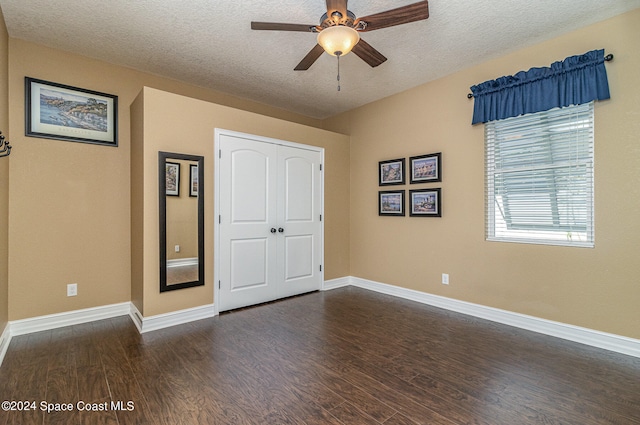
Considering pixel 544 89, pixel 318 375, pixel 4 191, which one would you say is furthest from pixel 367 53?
pixel 4 191

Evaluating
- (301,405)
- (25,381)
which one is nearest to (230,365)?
(301,405)

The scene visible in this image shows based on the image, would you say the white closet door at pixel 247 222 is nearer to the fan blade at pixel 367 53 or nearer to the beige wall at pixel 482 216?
the beige wall at pixel 482 216

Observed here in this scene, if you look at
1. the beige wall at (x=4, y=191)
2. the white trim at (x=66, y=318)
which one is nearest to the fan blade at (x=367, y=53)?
the beige wall at (x=4, y=191)

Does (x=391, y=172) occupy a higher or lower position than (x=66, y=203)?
higher

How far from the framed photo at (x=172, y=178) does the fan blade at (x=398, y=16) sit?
91.2 inches

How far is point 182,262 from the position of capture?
10.8ft

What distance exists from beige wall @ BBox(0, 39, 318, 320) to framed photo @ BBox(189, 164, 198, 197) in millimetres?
313

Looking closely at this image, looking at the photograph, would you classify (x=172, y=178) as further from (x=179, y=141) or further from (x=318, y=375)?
(x=318, y=375)

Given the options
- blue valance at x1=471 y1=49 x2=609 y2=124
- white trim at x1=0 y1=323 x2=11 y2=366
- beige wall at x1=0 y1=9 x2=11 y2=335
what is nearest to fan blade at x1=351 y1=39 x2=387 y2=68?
blue valance at x1=471 y1=49 x2=609 y2=124

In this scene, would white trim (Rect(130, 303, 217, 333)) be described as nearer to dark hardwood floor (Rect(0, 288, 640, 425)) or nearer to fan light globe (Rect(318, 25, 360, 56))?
dark hardwood floor (Rect(0, 288, 640, 425))

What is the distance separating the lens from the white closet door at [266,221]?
3664mm

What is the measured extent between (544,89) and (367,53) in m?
1.87

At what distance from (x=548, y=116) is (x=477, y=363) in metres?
2.51

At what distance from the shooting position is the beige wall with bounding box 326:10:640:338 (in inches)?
102
